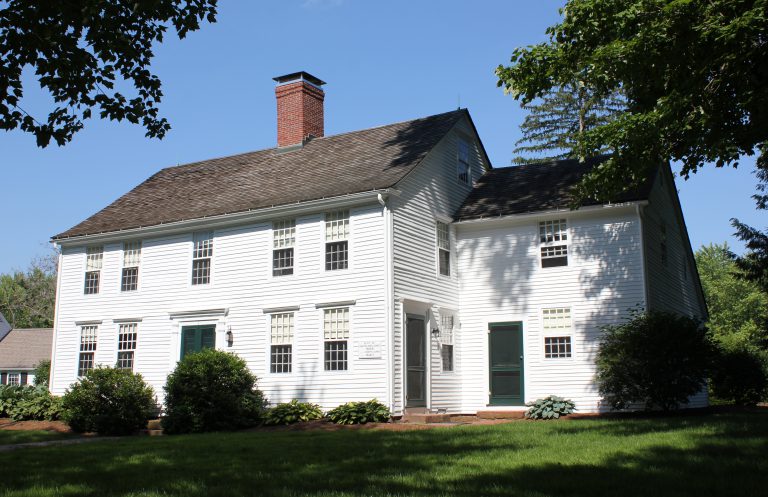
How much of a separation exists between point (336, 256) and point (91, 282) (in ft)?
30.1

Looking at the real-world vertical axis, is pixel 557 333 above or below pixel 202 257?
below

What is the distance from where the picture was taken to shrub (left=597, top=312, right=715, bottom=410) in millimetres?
16641

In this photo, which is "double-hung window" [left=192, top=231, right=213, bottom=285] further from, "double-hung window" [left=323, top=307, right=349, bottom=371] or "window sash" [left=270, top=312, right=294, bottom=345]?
"double-hung window" [left=323, top=307, right=349, bottom=371]

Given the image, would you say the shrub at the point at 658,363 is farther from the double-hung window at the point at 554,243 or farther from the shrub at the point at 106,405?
the shrub at the point at 106,405

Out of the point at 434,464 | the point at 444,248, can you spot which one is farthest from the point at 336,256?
the point at 434,464

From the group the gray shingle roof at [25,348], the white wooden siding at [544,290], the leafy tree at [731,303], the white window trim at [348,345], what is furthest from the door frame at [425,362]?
the leafy tree at [731,303]

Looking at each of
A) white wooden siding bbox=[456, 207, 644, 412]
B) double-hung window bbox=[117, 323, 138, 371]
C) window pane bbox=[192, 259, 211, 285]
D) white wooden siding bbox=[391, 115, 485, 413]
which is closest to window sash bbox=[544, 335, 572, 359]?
white wooden siding bbox=[456, 207, 644, 412]

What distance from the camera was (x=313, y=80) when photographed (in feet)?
83.6

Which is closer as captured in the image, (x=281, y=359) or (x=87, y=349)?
(x=281, y=359)

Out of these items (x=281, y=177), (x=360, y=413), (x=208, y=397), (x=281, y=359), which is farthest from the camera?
(x=281, y=177)

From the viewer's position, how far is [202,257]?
73.0ft

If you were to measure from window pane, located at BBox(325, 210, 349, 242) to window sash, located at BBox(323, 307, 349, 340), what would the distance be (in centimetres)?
188

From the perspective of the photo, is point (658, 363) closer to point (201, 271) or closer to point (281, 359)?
point (281, 359)

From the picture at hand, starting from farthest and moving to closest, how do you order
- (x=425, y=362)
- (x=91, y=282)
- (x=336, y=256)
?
(x=91, y=282)
(x=336, y=256)
(x=425, y=362)
